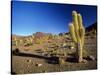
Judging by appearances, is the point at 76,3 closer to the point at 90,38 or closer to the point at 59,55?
the point at 90,38

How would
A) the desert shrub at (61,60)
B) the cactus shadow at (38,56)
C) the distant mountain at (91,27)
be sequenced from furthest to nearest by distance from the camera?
the distant mountain at (91,27)
the desert shrub at (61,60)
the cactus shadow at (38,56)

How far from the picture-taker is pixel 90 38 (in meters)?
2.78

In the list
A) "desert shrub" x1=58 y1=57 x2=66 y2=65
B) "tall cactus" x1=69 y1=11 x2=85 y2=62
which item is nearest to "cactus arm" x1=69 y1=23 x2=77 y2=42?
"tall cactus" x1=69 y1=11 x2=85 y2=62

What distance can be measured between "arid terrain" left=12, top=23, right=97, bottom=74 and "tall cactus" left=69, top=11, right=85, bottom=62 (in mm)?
52

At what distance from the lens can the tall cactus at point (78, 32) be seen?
270cm

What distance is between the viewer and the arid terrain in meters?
2.45

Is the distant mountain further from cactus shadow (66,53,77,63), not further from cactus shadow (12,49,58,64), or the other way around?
cactus shadow (12,49,58,64)

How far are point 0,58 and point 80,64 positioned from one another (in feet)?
3.12

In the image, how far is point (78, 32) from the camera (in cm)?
274

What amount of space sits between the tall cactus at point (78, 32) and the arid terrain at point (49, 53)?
0.17 feet

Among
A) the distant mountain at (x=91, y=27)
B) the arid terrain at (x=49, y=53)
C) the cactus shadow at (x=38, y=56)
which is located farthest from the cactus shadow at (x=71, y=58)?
the distant mountain at (x=91, y=27)

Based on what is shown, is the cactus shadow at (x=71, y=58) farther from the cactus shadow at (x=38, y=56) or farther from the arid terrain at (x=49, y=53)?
the cactus shadow at (x=38, y=56)

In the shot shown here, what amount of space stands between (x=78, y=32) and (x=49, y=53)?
0.45 m

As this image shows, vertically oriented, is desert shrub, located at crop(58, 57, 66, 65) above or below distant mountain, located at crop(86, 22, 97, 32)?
below
